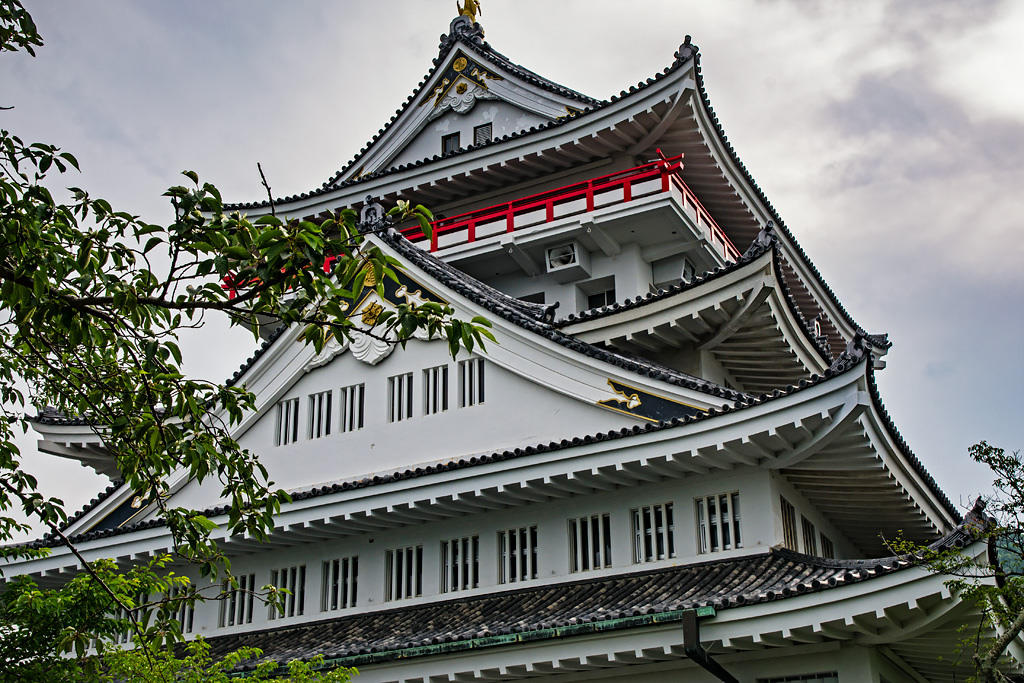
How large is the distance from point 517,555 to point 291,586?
4.07 m

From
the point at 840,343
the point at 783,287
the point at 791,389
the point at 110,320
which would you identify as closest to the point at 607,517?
the point at 791,389

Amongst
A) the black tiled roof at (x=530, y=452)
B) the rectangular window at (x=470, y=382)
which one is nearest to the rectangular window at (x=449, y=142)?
the rectangular window at (x=470, y=382)

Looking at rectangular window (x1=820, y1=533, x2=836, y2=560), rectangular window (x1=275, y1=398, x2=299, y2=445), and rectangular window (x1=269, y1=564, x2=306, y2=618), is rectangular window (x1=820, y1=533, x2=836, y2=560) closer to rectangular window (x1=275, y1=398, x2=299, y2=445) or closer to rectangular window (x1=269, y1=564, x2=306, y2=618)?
rectangular window (x1=269, y1=564, x2=306, y2=618)

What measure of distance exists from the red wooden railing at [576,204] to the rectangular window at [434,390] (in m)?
4.69

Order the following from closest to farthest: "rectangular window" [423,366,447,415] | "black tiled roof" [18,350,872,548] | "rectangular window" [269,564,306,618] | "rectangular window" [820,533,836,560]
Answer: "black tiled roof" [18,350,872,548] < "rectangular window" [820,533,836,560] < "rectangular window" [269,564,306,618] < "rectangular window" [423,366,447,415]

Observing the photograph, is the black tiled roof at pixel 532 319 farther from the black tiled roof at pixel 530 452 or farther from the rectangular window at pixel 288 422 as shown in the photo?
the rectangular window at pixel 288 422

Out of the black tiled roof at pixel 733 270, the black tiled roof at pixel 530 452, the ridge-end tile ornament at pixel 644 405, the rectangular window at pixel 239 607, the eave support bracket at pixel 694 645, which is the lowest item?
the eave support bracket at pixel 694 645

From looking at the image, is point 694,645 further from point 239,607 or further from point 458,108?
point 458,108

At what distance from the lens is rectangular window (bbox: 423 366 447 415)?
698 inches

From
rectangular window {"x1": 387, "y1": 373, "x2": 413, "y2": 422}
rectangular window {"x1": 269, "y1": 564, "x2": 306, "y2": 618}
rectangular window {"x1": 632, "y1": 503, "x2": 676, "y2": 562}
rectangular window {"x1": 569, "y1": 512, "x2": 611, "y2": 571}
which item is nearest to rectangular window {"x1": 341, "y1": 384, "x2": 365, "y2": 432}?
rectangular window {"x1": 387, "y1": 373, "x2": 413, "y2": 422}

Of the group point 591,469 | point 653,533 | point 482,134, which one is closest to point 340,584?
point 591,469

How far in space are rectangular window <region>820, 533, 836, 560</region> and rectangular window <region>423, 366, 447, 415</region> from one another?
626cm

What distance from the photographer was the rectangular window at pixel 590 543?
1523cm

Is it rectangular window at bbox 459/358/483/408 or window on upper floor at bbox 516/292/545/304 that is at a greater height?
window on upper floor at bbox 516/292/545/304
